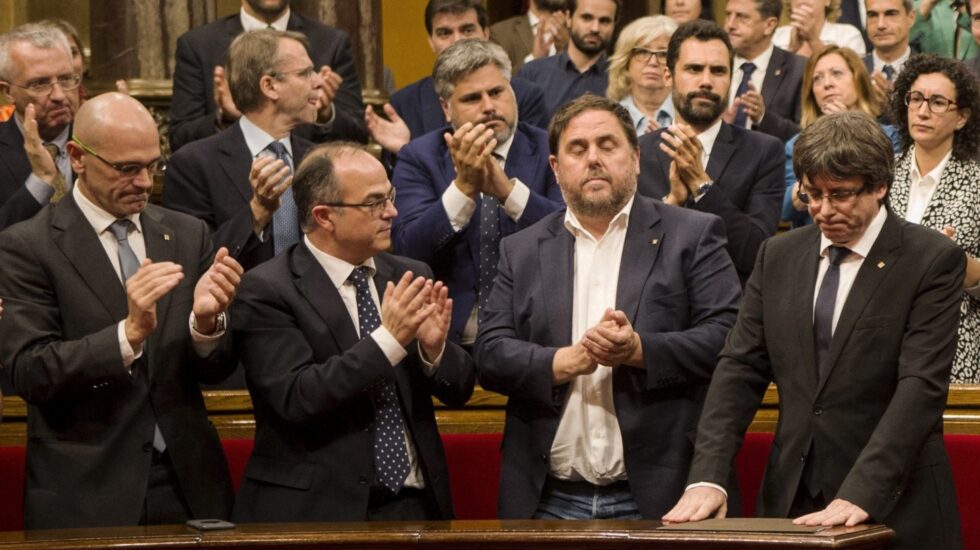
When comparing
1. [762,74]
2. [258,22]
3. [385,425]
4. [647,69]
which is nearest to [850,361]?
[385,425]

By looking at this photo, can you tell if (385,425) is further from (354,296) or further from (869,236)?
(869,236)

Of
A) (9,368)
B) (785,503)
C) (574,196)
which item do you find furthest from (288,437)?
(785,503)

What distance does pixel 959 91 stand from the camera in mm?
4730

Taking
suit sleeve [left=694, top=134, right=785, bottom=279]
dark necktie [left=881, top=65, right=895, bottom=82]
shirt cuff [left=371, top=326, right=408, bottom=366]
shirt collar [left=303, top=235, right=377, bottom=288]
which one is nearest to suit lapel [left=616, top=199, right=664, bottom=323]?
shirt cuff [left=371, top=326, right=408, bottom=366]

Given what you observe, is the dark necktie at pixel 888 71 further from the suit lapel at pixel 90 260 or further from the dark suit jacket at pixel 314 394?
the suit lapel at pixel 90 260

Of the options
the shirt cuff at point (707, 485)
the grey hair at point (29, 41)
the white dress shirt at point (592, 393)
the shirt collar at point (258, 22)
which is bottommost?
the shirt cuff at point (707, 485)

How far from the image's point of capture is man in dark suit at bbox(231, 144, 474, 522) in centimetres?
354

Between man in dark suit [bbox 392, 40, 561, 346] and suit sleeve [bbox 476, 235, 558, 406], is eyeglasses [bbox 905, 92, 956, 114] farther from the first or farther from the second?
suit sleeve [bbox 476, 235, 558, 406]

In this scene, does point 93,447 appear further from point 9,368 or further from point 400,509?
point 400,509

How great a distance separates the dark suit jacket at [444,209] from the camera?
14.5ft

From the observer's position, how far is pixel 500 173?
14.3ft

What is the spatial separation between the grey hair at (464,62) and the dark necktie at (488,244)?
421mm

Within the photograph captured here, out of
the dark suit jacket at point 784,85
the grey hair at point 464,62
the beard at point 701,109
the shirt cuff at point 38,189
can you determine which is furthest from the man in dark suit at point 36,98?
the dark suit jacket at point 784,85

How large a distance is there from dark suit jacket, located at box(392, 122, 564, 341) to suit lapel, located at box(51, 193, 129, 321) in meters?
1.05
